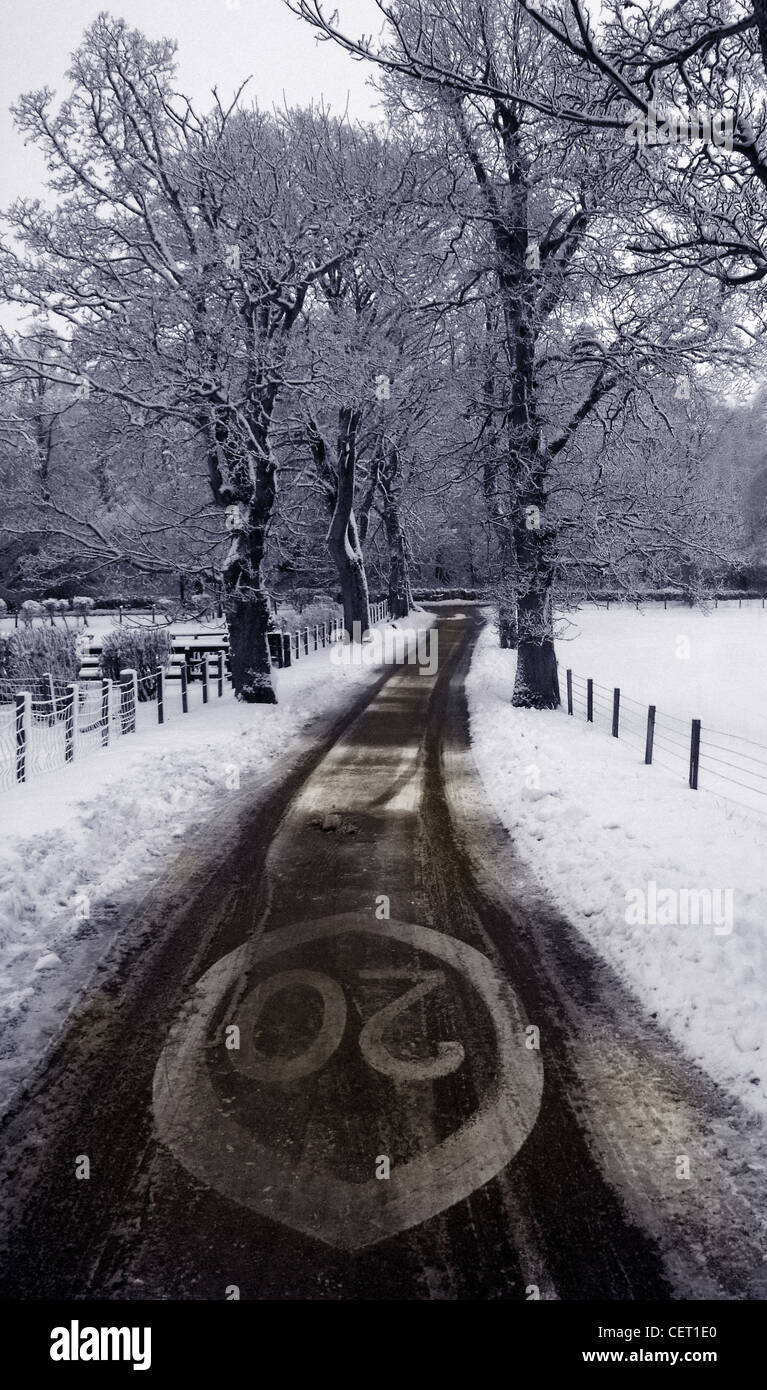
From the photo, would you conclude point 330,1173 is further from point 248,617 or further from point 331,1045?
point 248,617

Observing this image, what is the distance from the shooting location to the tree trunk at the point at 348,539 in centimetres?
2660

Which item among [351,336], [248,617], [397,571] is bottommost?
[248,617]

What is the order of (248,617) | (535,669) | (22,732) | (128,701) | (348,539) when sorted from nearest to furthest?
(22,732) < (128,701) < (535,669) < (248,617) < (348,539)

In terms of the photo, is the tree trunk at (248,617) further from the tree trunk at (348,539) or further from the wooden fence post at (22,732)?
the tree trunk at (348,539)

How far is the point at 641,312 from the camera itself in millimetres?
14445

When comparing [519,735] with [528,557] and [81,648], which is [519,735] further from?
[81,648]

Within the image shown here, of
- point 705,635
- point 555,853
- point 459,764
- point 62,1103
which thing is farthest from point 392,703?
point 705,635

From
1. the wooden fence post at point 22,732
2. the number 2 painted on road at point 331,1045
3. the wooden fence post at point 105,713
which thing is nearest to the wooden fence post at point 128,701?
the wooden fence post at point 105,713

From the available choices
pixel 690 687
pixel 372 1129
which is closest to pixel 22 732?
pixel 372 1129

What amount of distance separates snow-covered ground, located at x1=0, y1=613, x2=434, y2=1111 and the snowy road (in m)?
0.42

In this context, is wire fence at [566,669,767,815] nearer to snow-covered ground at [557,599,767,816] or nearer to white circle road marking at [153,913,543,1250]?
snow-covered ground at [557,599,767,816]

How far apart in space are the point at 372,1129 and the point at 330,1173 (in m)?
0.37

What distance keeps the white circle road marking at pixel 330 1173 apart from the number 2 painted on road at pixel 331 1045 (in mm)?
106

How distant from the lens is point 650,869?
7414mm
